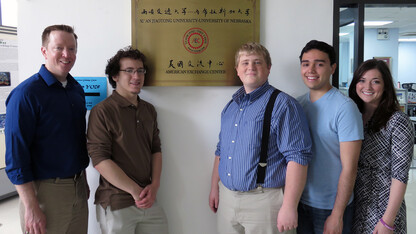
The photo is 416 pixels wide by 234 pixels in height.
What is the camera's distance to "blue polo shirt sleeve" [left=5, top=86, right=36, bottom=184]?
4.45 ft

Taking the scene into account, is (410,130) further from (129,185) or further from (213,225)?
(129,185)

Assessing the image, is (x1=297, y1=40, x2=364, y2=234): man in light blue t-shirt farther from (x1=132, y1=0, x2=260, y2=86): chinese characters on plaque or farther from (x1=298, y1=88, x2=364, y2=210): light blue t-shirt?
(x1=132, y1=0, x2=260, y2=86): chinese characters on plaque

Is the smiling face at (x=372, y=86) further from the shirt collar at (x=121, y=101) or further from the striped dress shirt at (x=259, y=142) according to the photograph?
the shirt collar at (x=121, y=101)

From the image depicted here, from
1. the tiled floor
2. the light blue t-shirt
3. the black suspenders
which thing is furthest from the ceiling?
the black suspenders

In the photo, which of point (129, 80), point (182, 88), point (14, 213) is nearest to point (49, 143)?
point (129, 80)

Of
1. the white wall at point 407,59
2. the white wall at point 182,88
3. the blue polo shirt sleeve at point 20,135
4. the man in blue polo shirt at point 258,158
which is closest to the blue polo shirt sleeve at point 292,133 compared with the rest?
the man in blue polo shirt at point 258,158

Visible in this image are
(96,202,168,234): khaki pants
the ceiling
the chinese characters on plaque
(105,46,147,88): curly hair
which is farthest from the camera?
the ceiling

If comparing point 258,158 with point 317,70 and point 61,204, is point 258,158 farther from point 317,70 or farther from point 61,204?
point 61,204

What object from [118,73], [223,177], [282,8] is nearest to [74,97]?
[118,73]

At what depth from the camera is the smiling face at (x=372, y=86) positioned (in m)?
1.53

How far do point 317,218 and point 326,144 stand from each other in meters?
0.38

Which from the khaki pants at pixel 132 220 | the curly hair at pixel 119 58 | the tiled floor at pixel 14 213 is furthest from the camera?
the tiled floor at pixel 14 213

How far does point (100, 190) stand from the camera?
1686mm

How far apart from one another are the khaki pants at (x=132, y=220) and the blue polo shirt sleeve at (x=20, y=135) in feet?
1.45
